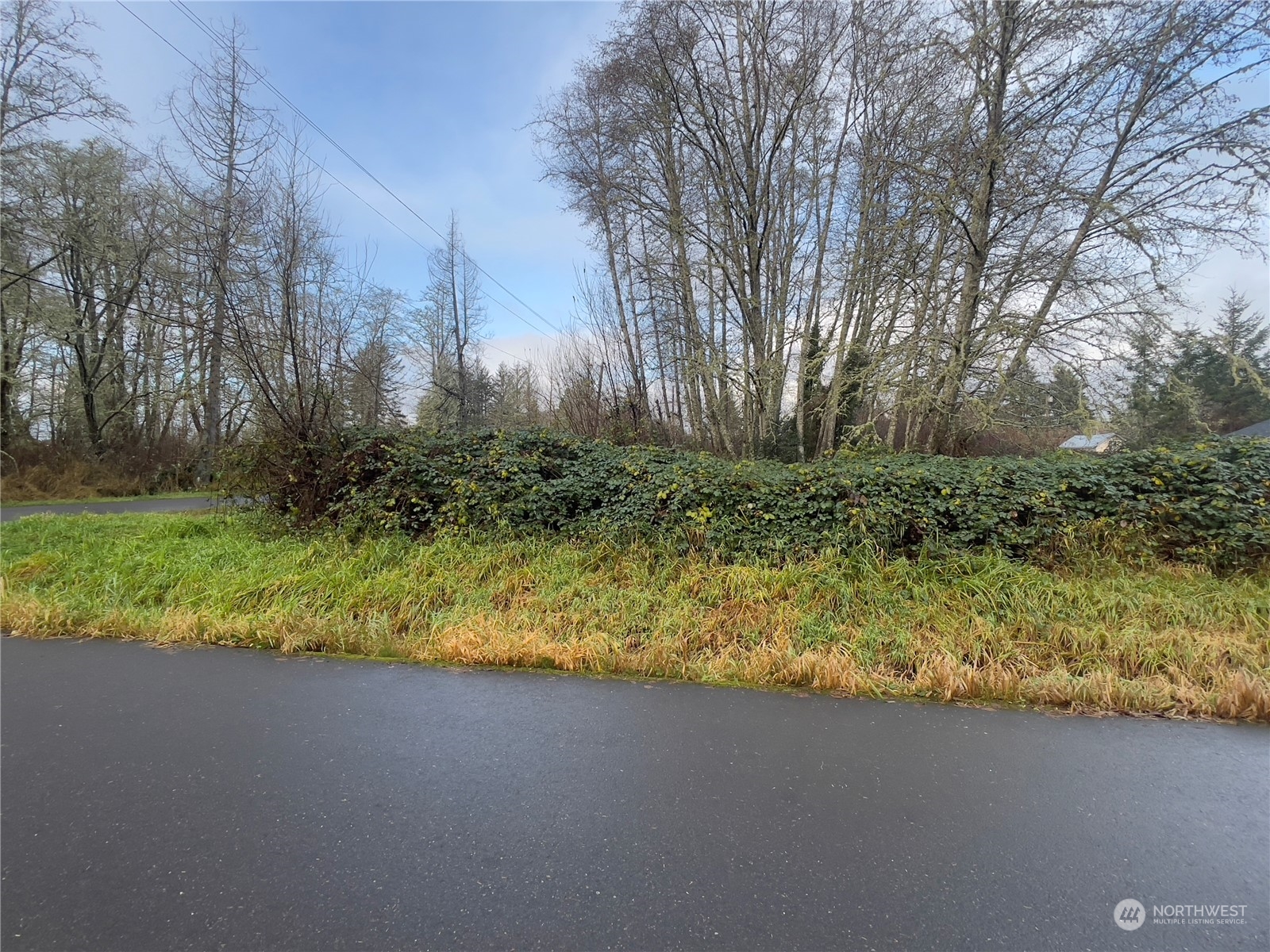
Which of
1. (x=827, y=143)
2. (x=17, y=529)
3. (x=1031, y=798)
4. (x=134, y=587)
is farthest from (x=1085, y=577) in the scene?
(x=17, y=529)

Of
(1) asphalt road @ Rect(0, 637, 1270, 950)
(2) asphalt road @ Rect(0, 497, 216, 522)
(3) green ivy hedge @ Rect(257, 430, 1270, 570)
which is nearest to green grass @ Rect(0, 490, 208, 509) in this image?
(2) asphalt road @ Rect(0, 497, 216, 522)

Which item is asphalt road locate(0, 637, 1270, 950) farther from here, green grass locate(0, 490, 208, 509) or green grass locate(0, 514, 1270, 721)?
green grass locate(0, 490, 208, 509)

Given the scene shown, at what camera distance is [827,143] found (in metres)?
11.6

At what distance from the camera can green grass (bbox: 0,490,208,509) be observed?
13.4 metres

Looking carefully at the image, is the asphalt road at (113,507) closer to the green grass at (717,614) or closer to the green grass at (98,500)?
the green grass at (98,500)

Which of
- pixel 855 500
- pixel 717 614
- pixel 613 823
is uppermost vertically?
pixel 855 500

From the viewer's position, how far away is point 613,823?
6.93ft

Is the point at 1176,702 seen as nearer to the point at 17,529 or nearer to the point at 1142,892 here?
the point at 1142,892

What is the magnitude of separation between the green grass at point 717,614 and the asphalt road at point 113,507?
755 centimetres

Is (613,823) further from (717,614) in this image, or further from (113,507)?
(113,507)

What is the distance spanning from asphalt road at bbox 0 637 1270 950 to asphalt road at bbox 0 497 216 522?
36.1ft

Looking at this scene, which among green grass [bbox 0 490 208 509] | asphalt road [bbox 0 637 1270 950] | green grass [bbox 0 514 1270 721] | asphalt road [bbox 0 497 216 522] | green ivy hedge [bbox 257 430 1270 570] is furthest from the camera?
green grass [bbox 0 490 208 509]

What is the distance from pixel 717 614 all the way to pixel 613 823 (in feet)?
7.50

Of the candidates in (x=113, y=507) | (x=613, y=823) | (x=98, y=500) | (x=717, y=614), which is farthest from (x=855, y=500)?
(x=98, y=500)
